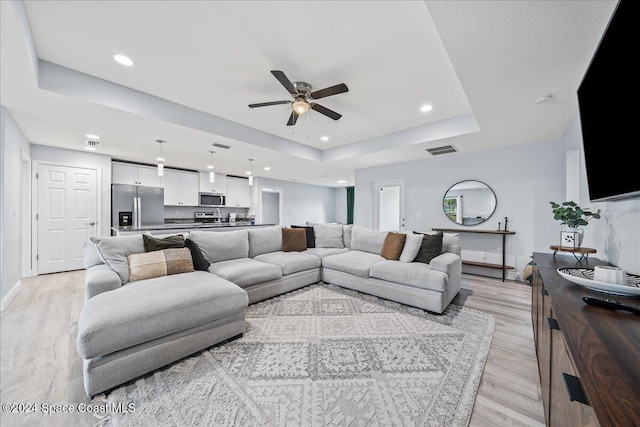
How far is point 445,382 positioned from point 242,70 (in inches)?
126

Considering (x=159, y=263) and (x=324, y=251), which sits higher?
(x=159, y=263)

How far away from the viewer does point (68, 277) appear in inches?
165

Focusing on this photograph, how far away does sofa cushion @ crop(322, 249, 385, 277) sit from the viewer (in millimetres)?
3285

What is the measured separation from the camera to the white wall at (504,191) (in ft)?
13.0

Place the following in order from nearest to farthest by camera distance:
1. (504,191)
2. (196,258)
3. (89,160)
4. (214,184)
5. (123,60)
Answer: (123,60), (196,258), (504,191), (89,160), (214,184)

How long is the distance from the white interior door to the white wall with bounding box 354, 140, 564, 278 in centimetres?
656

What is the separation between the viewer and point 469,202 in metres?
4.70

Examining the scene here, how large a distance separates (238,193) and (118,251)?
206 inches

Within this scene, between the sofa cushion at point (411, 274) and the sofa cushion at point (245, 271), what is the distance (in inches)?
50.7

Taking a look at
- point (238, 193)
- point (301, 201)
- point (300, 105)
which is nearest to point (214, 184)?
point (238, 193)

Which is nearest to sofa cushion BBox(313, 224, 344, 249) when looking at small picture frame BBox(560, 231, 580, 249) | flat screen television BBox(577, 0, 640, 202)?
small picture frame BBox(560, 231, 580, 249)

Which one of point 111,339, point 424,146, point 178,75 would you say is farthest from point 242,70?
point 424,146

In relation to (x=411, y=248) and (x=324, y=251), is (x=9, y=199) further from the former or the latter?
(x=411, y=248)

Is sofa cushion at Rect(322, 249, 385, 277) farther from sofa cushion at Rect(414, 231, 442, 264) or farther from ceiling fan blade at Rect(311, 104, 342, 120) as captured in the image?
ceiling fan blade at Rect(311, 104, 342, 120)
